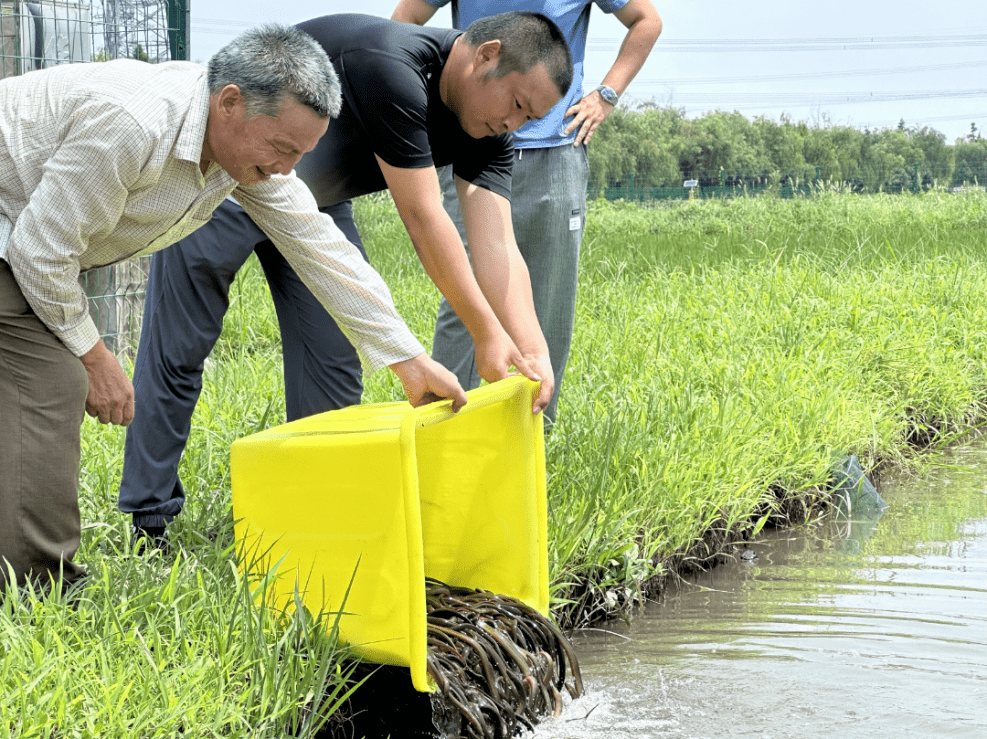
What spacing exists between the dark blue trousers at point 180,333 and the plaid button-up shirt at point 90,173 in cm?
51

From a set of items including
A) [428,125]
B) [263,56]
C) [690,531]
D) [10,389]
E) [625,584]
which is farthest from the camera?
[690,531]

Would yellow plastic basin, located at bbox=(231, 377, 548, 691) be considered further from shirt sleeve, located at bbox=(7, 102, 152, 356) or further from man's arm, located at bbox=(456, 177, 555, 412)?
shirt sleeve, located at bbox=(7, 102, 152, 356)

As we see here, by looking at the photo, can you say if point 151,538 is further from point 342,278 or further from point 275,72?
point 275,72

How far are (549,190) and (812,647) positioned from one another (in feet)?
5.26

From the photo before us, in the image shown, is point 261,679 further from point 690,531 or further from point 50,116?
point 690,531

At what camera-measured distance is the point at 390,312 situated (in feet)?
7.48

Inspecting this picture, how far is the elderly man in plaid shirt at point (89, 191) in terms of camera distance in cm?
185

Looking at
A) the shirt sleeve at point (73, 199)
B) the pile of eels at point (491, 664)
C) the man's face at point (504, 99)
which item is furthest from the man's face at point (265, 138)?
the pile of eels at point (491, 664)

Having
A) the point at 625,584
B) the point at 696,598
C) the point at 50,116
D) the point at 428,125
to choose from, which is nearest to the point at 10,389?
the point at 50,116

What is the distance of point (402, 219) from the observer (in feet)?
8.06

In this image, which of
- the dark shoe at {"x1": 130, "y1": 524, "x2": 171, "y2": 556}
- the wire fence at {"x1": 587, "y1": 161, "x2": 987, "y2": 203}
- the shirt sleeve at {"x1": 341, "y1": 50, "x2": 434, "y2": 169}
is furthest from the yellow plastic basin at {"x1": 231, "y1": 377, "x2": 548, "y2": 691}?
the wire fence at {"x1": 587, "y1": 161, "x2": 987, "y2": 203}

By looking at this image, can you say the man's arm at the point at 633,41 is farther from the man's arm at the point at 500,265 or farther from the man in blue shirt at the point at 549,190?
the man's arm at the point at 500,265

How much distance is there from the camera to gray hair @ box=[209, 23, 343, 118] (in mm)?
1828

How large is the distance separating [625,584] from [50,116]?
6.63ft
